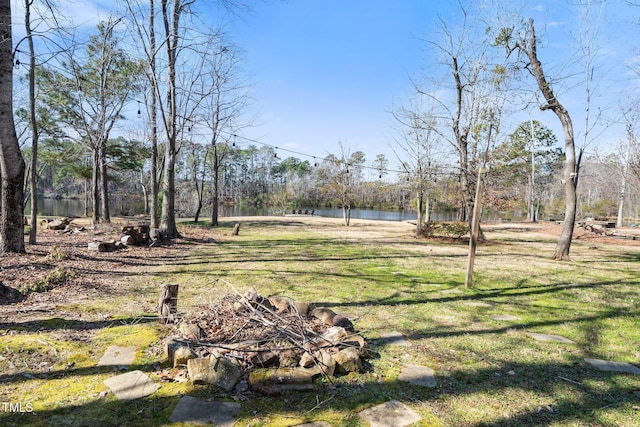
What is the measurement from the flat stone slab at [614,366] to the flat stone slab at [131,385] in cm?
358

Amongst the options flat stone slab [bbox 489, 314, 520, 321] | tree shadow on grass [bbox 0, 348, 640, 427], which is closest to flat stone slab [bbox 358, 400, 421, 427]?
tree shadow on grass [bbox 0, 348, 640, 427]

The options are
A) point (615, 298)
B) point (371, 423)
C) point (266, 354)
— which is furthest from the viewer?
point (615, 298)

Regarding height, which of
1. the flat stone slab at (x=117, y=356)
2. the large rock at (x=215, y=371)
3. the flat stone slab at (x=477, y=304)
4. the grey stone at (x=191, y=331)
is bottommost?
the flat stone slab at (x=477, y=304)

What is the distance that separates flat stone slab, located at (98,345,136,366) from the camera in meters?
2.54

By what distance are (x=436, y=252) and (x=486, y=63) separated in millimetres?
6127

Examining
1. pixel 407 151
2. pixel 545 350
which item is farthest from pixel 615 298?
pixel 407 151

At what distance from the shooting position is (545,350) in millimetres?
3162

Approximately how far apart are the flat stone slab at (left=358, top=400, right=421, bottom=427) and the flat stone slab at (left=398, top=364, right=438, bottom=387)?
0.35 metres

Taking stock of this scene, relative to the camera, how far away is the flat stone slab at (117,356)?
2540 millimetres

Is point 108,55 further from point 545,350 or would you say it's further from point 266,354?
point 545,350

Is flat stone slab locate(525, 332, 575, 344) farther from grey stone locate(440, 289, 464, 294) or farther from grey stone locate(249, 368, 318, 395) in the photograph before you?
grey stone locate(249, 368, 318, 395)

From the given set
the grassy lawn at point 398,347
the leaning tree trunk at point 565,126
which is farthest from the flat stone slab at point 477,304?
the leaning tree trunk at point 565,126

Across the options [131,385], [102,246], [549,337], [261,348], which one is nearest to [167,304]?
[131,385]

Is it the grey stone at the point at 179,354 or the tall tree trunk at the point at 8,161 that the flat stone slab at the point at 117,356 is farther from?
the tall tree trunk at the point at 8,161
